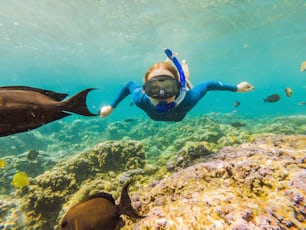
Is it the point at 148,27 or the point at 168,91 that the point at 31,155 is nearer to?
the point at 168,91

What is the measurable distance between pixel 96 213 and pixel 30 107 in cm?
129

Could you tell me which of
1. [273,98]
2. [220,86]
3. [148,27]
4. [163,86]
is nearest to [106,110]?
[163,86]

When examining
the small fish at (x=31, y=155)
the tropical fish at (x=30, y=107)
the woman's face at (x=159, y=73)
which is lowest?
the small fish at (x=31, y=155)

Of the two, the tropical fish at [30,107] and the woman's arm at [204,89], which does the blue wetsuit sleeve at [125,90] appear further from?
the tropical fish at [30,107]

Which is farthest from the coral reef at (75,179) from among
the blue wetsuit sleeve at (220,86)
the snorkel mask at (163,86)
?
the blue wetsuit sleeve at (220,86)

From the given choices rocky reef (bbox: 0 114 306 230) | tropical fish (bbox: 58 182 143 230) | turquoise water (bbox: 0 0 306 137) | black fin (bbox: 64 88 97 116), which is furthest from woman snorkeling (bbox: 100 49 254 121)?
turquoise water (bbox: 0 0 306 137)

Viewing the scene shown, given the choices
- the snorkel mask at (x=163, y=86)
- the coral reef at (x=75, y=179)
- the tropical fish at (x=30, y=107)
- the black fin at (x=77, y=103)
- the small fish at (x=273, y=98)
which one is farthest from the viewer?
the small fish at (x=273, y=98)

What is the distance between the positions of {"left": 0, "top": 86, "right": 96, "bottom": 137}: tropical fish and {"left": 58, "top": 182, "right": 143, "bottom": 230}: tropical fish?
1066mm

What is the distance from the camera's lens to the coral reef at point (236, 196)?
181 cm

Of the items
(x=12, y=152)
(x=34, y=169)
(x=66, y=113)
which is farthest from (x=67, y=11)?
(x=66, y=113)

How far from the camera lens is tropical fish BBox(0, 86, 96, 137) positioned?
1118mm

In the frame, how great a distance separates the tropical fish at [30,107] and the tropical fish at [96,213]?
3.50 ft

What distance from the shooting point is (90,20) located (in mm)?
24516

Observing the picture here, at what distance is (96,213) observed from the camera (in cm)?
194
